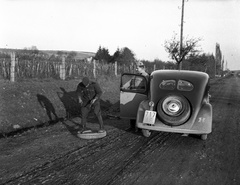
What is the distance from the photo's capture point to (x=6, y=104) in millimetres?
10477

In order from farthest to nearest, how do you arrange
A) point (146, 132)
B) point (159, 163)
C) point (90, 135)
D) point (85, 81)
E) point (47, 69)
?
point (47, 69) → point (146, 132) → point (85, 81) → point (90, 135) → point (159, 163)

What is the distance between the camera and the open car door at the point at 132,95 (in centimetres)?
793

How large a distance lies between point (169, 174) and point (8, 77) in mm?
11147

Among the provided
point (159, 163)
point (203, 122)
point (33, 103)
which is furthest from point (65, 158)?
point (33, 103)

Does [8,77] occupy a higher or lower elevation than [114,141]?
higher

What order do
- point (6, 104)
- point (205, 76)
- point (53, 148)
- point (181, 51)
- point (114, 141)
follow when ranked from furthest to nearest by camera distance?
point (181, 51), point (6, 104), point (205, 76), point (114, 141), point (53, 148)

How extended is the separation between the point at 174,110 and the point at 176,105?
0.13 m

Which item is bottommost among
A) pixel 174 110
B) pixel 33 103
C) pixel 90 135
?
pixel 90 135

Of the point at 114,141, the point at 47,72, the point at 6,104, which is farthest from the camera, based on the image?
the point at 47,72

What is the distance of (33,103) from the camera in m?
11.4

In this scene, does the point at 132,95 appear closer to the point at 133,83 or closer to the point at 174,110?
the point at 133,83

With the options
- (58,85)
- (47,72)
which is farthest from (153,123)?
(47,72)

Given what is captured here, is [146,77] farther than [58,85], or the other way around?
[58,85]

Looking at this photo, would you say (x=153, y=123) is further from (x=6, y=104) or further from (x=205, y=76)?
(x=6, y=104)
